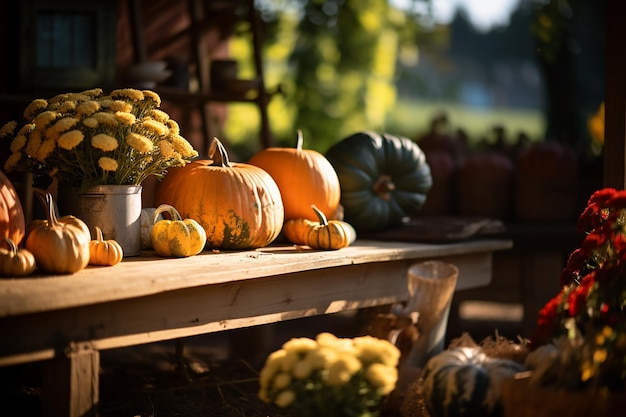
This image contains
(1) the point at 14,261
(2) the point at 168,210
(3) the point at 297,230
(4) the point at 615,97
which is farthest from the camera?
(4) the point at 615,97

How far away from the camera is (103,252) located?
3.27 m

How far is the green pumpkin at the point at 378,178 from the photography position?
4.74 meters

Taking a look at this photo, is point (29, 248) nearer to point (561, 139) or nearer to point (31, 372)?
point (31, 372)

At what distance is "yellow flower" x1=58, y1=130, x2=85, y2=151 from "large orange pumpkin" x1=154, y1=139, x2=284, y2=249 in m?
0.71

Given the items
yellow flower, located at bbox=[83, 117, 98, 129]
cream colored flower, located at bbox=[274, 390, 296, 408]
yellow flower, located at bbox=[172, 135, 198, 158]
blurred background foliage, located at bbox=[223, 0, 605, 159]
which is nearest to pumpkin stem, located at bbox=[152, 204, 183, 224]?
yellow flower, located at bbox=[172, 135, 198, 158]

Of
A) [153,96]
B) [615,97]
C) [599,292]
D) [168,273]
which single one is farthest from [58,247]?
[615,97]

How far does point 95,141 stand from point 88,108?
156mm

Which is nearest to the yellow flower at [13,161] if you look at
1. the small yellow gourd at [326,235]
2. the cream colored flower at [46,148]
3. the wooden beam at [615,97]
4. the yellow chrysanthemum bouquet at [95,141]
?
the yellow chrysanthemum bouquet at [95,141]

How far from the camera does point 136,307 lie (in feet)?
10.1

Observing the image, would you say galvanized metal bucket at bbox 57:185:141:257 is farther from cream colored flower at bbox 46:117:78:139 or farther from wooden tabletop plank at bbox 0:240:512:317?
cream colored flower at bbox 46:117:78:139

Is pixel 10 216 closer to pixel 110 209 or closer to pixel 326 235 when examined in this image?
pixel 110 209

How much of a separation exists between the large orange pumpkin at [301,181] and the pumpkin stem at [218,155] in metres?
0.39

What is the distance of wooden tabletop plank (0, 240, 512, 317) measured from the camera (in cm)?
270

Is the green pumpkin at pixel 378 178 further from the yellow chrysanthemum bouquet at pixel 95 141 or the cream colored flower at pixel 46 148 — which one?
the cream colored flower at pixel 46 148
